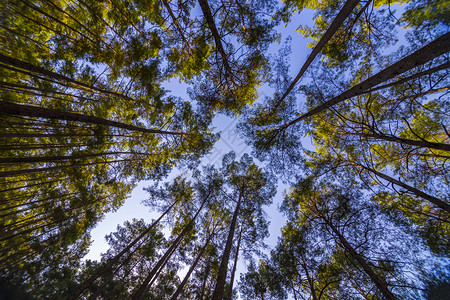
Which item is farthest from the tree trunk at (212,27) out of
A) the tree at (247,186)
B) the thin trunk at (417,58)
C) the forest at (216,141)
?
the tree at (247,186)

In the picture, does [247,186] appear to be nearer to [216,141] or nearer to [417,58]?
[216,141]

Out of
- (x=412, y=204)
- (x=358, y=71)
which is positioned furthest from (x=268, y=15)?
(x=412, y=204)

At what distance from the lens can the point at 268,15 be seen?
5.40 m

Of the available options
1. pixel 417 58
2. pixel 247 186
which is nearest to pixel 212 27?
pixel 417 58

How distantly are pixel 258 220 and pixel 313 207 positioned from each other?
11.2 ft

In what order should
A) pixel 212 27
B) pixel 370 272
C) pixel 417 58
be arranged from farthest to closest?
1. pixel 370 272
2. pixel 212 27
3. pixel 417 58

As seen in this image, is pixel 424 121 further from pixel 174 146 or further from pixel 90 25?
pixel 90 25

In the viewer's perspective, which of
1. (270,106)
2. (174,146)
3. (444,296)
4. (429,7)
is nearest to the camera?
(444,296)

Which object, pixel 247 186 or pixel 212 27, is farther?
pixel 247 186

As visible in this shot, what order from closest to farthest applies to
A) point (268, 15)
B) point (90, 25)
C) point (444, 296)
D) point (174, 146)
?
point (444, 296) → point (268, 15) → point (90, 25) → point (174, 146)

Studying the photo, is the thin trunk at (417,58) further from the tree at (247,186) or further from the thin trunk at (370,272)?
the tree at (247,186)

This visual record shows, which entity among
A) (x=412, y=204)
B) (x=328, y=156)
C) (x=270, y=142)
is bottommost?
(x=412, y=204)

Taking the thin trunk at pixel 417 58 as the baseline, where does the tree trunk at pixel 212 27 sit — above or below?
above

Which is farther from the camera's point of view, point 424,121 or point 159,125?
point 159,125
